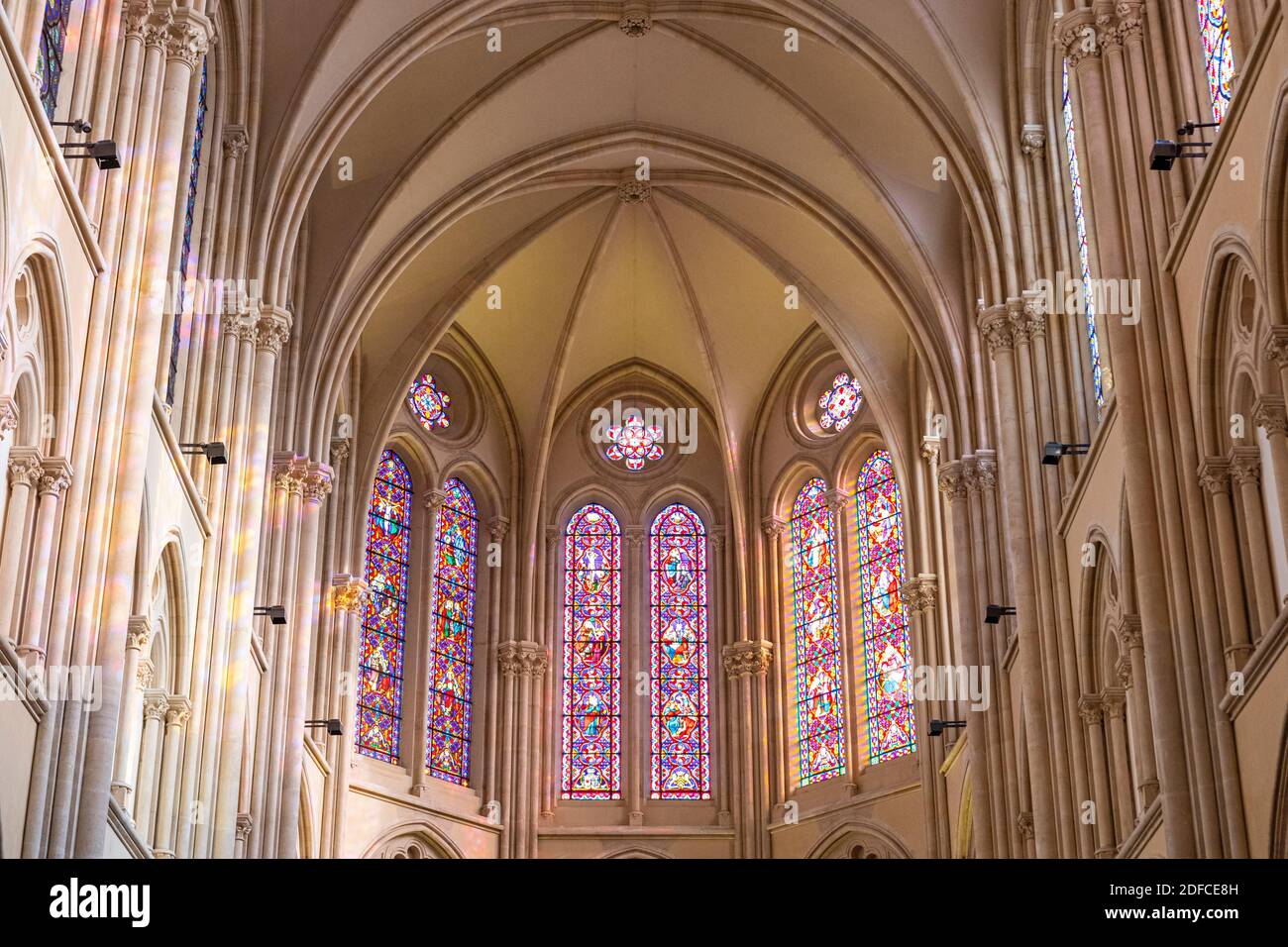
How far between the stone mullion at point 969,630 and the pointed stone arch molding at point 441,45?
367 cm

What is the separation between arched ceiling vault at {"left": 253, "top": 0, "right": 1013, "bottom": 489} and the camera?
885 inches

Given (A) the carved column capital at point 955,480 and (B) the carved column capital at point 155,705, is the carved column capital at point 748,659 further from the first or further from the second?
(B) the carved column capital at point 155,705

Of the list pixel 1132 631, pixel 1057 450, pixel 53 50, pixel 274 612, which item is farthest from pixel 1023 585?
pixel 53 50

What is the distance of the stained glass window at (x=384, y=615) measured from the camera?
28.8 meters

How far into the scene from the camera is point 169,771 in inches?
742

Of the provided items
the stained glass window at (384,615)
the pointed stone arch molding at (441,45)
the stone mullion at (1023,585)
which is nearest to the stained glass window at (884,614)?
the stained glass window at (384,615)

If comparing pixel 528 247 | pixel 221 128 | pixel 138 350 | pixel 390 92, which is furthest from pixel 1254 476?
pixel 528 247

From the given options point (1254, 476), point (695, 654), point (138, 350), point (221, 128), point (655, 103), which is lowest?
point (1254, 476)

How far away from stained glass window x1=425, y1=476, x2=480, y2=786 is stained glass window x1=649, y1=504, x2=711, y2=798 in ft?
10.2

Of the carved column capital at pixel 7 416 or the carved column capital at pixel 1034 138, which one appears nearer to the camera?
the carved column capital at pixel 7 416

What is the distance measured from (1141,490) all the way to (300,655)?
12.4m
